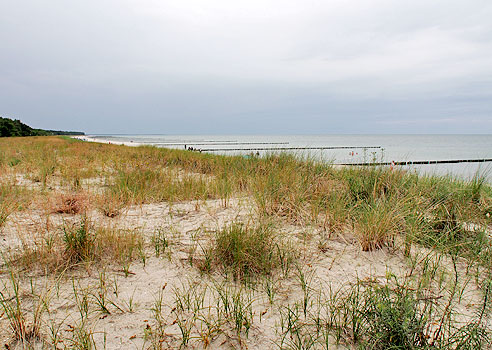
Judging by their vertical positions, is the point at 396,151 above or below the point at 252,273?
above

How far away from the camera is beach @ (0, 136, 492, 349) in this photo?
1.64 meters

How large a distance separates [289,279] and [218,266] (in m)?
0.60

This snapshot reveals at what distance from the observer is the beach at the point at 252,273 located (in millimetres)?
1638

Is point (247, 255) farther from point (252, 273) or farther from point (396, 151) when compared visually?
point (396, 151)

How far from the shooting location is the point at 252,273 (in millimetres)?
2303

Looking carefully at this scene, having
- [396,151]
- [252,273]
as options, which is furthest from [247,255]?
[396,151]

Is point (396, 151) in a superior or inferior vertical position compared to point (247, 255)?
superior

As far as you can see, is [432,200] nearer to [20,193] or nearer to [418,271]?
[418,271]

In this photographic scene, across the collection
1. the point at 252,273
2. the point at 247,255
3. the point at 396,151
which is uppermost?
the point at 396,151

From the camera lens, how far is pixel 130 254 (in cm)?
252

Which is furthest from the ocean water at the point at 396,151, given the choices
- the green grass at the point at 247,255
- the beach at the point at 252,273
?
the green grass at the point at 247,255

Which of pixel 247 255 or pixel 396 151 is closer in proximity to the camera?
pixel 247 255

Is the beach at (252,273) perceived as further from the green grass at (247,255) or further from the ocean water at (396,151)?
the ocean water at (396,151)

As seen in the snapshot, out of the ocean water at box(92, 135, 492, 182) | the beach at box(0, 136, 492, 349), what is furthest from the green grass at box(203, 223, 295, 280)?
the ocean water at box(92, 135, 492, 182)
